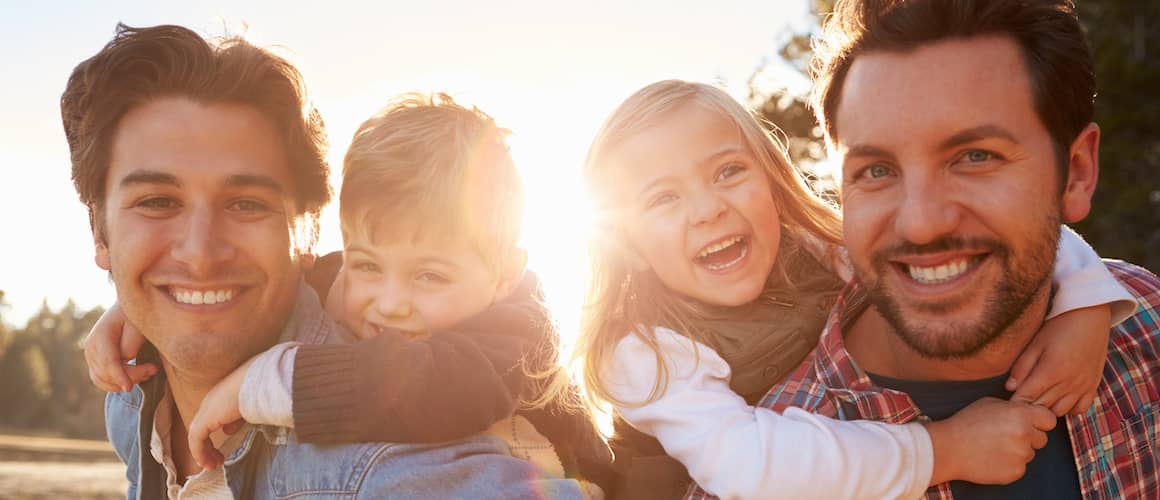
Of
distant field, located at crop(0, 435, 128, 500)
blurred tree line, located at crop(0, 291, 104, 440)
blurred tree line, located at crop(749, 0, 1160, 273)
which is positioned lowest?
blurred tree line, located at crop(0, 291, 104, 440)

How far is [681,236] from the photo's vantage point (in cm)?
312

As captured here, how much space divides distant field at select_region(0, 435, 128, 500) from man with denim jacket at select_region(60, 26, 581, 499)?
11965 mm

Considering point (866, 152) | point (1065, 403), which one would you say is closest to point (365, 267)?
point (866, 152)

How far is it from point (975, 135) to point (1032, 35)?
398mm

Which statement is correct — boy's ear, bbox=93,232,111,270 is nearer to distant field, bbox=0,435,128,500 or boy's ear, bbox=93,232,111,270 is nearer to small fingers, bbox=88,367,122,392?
small fingers, bbox=88,367,122,392

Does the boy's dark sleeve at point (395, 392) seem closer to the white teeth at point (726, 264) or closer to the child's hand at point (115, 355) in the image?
the white teeth at point (726, 264)

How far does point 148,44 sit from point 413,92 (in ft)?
2.88

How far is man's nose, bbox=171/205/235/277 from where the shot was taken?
10.3 ft

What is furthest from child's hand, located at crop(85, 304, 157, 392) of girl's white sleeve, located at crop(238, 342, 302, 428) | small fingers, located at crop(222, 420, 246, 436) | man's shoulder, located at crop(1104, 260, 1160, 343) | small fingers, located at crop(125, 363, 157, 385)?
man's shoulder, located at crop(1104, 260, 1160, 343)

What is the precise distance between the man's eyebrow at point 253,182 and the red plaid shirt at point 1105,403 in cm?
161

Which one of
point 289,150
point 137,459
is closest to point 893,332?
point 289,150

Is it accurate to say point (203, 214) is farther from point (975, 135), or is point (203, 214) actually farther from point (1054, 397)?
point (1054, 397)

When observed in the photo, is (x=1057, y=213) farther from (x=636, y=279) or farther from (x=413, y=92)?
(x=413, y=92)

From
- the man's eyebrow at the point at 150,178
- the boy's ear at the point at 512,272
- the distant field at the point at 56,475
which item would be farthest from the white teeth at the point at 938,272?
the distant field at the point at 56,475
